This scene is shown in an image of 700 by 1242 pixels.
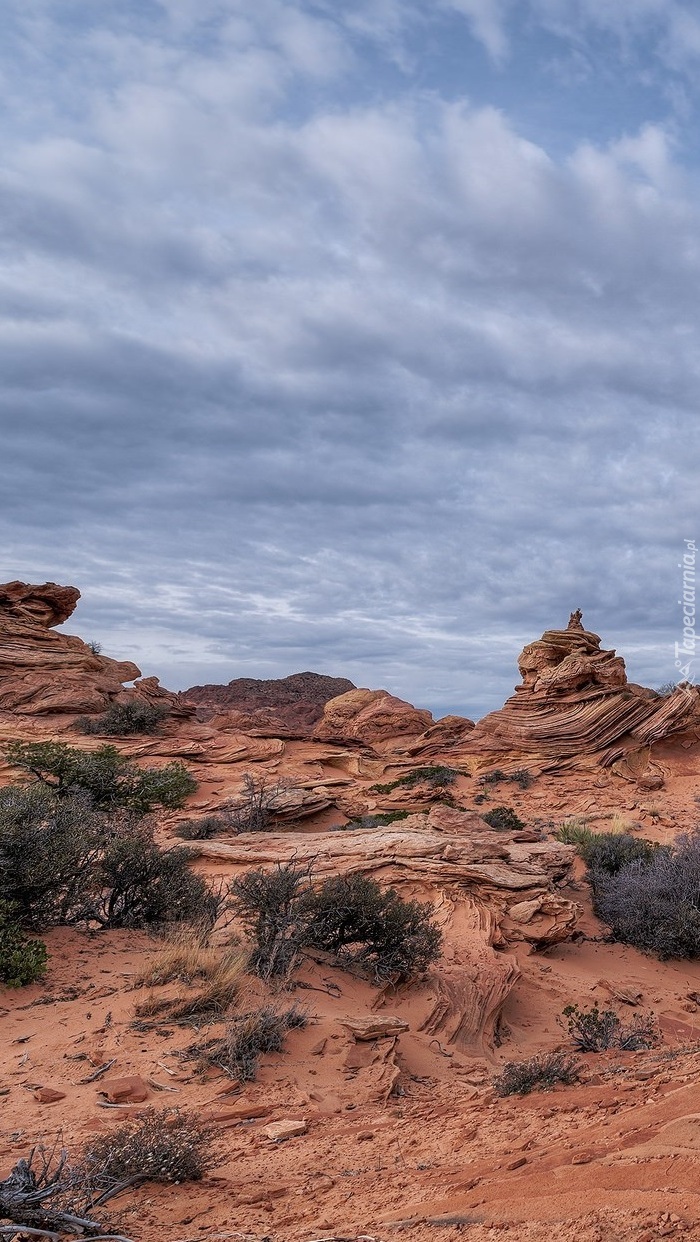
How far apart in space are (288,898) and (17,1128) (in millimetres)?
4004

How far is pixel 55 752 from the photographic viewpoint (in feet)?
55.3

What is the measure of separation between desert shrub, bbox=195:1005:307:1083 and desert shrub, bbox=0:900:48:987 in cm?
231

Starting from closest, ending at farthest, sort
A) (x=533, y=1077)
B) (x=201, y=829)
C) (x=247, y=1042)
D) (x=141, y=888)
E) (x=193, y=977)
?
1. (x=533, y=1077)
2. (x=247, y=1042)
3. (x=193, y=977)
4. (x=141, y=888)
5. (x=201, y=829)

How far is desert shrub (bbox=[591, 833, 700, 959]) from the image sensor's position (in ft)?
38.6

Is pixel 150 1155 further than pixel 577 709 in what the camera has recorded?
No

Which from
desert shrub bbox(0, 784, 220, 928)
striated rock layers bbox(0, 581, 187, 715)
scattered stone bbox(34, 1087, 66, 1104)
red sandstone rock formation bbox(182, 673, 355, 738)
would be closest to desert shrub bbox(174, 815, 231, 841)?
desert shrub bbox(0, 784, 220, 928)

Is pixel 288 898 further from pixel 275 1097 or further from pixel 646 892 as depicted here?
pixel 646 892

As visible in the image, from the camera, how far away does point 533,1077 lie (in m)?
5.62

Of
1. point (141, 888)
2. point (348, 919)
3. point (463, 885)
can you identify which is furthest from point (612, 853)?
point (141, 888)

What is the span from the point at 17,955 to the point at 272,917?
8.47ft

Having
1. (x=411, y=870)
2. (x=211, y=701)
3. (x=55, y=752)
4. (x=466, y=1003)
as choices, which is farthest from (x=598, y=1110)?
(x=211, y=701)

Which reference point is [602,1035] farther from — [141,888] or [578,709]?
[578,709]

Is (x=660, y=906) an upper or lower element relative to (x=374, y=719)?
lower

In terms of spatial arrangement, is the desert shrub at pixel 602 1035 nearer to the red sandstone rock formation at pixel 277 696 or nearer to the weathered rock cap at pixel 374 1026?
the weathered rock cap at pixel 374 1026
